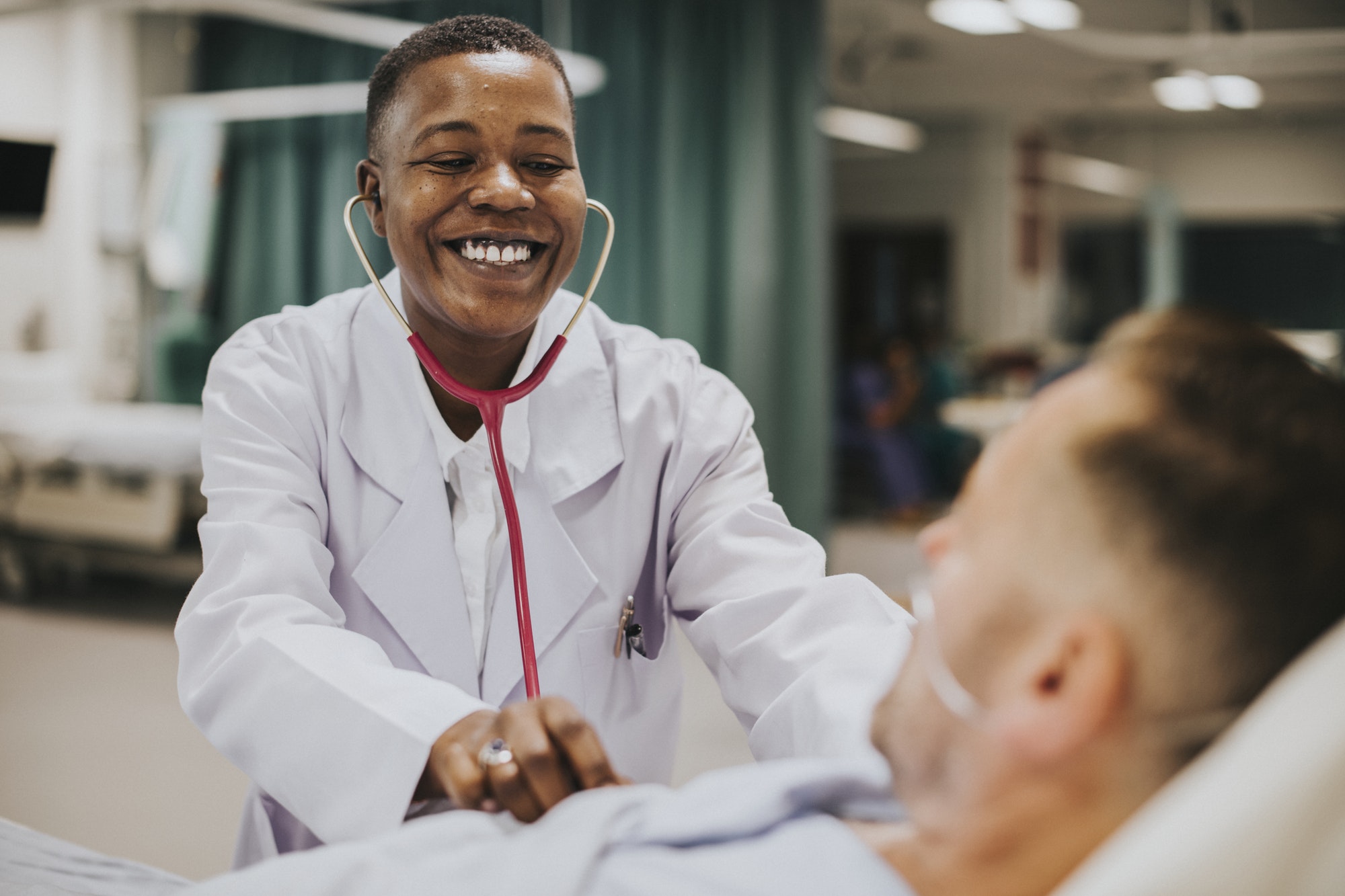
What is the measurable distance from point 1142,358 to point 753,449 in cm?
62

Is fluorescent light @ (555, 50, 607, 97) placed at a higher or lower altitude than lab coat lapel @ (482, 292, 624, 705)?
higher

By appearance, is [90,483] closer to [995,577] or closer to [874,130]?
[995,577]

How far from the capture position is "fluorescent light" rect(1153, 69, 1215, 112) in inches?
294

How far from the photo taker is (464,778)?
71 centimetres

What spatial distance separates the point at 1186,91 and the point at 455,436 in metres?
8.32

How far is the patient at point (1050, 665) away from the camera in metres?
0.52

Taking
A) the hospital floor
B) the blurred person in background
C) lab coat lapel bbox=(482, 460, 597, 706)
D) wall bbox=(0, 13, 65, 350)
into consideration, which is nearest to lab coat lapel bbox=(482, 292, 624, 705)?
lab coat lapel bbox=(482, 460, 597, 706)

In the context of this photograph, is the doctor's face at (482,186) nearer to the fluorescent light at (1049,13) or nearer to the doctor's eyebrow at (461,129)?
the doctor's eyebrow at (461,129)

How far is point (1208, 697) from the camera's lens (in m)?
0.53

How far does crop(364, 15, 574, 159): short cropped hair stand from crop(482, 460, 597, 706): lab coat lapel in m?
0.36

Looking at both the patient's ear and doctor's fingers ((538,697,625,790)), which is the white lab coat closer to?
doctor's fingers ((538,697,625,790))

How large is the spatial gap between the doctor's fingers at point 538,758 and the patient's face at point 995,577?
19 centimetres

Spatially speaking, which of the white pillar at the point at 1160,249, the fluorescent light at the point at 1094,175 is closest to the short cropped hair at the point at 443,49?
the fluorescent light at the point at 1094,175

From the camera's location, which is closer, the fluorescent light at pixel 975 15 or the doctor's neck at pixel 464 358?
the doctor's neck at pixel 464 358
